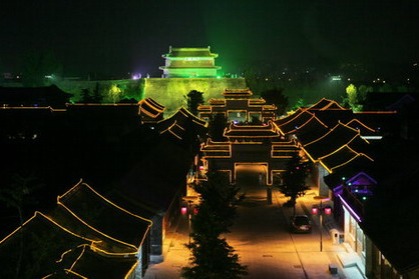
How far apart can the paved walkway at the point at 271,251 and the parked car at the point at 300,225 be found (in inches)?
12.0

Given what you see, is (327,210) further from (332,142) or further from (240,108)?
(240,108)

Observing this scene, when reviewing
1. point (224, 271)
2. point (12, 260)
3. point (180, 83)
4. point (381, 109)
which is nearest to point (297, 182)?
point (224, 271)

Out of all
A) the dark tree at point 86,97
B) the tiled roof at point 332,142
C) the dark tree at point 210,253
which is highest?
the dark tree at point 86,97

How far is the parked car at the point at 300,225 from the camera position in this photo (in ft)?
90.9

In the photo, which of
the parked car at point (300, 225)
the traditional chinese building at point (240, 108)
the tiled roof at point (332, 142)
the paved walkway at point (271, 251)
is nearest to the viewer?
the paved walkway at point (271, 251)

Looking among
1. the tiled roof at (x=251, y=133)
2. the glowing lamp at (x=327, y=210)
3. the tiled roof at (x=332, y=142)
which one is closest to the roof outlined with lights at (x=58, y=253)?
the glowing lamp at (x=327, y=210)

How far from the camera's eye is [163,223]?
25.8 m

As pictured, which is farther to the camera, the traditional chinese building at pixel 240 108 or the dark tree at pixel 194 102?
the dark tree at pixel 194 102

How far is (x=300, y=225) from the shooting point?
2773cm

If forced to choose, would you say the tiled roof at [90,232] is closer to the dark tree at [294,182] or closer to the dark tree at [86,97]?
the dark tree at [294,182]

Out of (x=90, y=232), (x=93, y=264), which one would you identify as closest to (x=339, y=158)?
(x=90, y=232)

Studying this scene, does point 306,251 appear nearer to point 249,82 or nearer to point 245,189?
point 245,189

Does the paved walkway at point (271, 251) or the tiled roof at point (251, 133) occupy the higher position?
the tiled roof at point (251, 133)

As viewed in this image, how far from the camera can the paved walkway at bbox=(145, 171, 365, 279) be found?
22531 mm
